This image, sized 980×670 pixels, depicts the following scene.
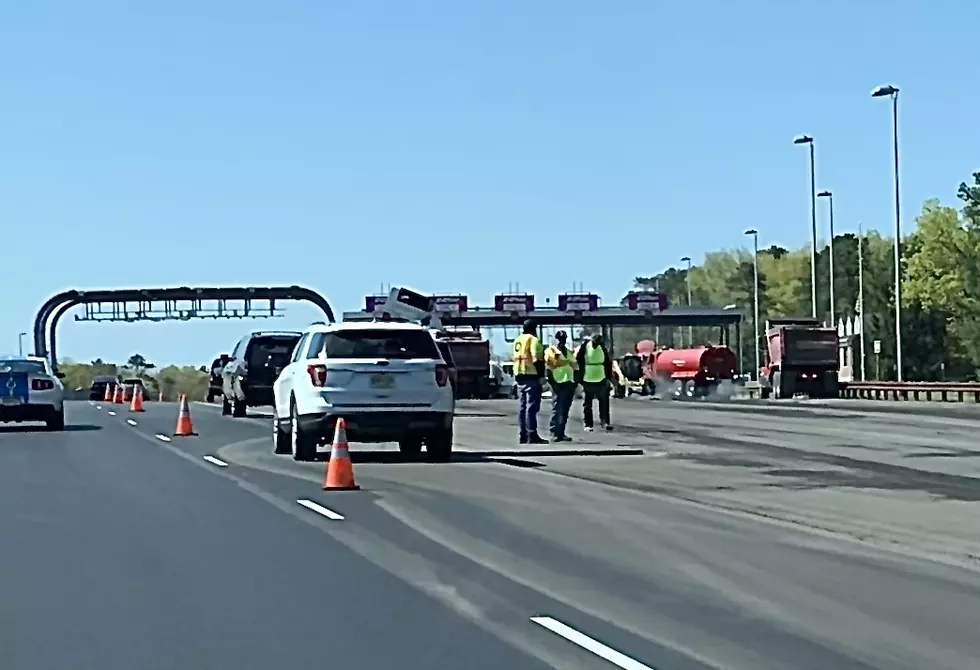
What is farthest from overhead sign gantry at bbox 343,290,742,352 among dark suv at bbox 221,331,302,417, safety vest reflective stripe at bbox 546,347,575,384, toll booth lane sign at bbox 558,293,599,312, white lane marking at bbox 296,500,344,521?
white lane marking at bbox 296,500,344,521

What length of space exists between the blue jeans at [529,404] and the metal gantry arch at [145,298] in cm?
5762

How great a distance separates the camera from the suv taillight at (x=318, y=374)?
2328cm

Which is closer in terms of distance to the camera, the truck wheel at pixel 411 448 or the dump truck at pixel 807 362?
the truck wheel at pixel 411 448

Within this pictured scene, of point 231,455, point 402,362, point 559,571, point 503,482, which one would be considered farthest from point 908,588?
point 231,455

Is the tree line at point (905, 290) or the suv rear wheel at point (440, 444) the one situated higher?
the tree line at point (905, 290)

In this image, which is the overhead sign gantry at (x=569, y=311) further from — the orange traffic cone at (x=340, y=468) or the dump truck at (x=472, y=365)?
the orange traffic cone at (x=340, y=468)

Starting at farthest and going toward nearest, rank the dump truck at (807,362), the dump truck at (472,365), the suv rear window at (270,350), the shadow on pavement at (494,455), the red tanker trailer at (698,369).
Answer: the red tanker trailer at (698,369)
the dump truck at (472,365)
the dump truck at (807,362)
the suv rear window at (270,350)
the shadow on pavement at (494,455)

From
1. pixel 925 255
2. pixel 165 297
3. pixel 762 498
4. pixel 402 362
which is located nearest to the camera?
pixel 762 498

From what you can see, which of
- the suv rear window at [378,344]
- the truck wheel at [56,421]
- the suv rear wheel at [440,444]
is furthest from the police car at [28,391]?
the suv rear wheel at [440,444]

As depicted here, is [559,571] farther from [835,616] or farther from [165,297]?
[165,297]

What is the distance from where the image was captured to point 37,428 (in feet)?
123

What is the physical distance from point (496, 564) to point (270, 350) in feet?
98.0

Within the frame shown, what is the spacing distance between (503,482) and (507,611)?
9.75 m

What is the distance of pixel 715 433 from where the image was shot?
3306 centimetres
